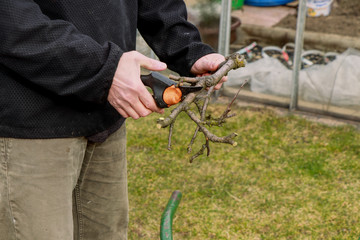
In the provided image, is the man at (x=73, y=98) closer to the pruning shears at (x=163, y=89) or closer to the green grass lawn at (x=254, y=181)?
the pruning shears at (x=163, y=89)

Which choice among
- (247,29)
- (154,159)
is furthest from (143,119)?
(247,29)

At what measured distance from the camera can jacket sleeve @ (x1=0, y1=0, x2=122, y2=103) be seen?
141cm

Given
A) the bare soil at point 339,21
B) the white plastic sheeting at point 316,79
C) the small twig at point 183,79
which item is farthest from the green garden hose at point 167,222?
the bare soil at point 339,21

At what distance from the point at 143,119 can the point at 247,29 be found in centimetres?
122

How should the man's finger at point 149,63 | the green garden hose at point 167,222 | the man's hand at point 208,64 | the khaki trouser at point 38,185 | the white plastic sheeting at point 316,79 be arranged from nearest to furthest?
the man's finger at point 149,63 → the khaki trouser at point 38,185 → the man's hand at point 208,64 → the green garden hose at point 167,222 → the white plastic sheeting at point 316,79

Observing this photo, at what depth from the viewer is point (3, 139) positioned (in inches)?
63.7

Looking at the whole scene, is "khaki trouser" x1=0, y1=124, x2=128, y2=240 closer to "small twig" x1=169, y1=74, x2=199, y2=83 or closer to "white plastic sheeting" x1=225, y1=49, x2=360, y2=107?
"small twig" x1=169, y1=74, x2=199, y2=83

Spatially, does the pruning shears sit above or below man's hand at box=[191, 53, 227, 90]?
above

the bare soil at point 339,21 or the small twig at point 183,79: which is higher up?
the small twig at point 183,79

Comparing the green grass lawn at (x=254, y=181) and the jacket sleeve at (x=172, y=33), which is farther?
the green grass lawn at (x=254, y=181)

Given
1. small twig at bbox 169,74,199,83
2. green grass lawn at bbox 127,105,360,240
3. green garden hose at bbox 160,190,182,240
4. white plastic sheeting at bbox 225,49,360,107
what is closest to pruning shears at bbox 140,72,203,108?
small twig at bbox 169,74,199,83

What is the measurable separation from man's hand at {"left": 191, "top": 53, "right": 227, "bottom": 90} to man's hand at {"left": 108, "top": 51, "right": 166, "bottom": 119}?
332 mm

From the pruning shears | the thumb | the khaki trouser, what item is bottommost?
the khaki trouser

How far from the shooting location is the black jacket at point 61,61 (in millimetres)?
1426
